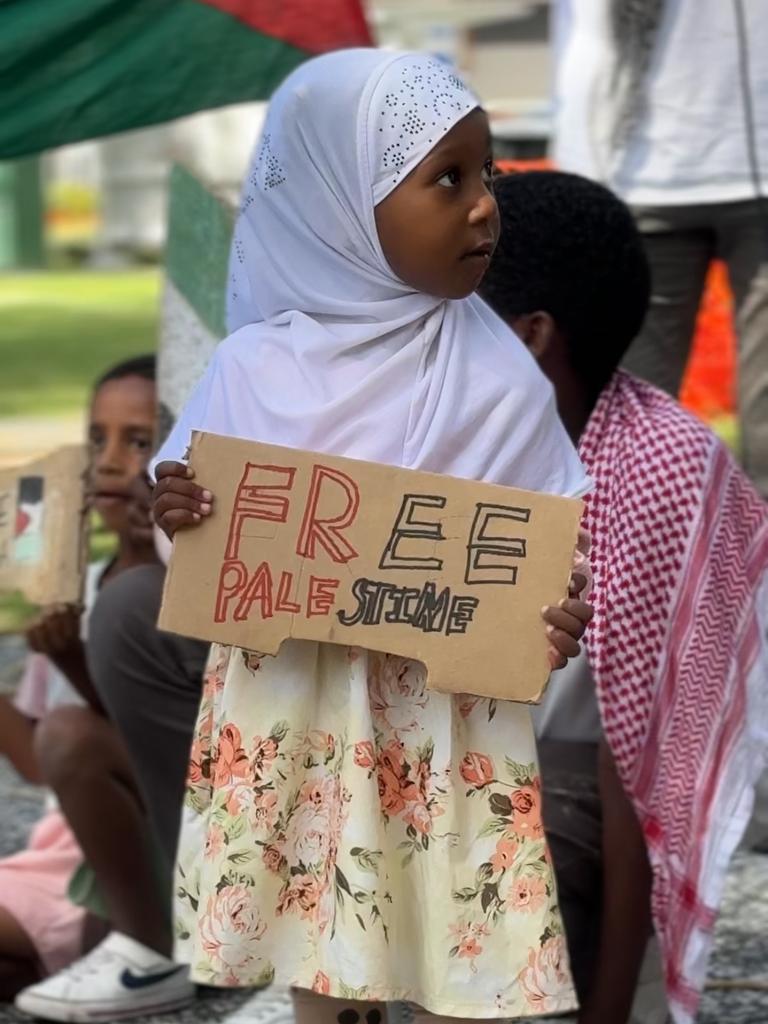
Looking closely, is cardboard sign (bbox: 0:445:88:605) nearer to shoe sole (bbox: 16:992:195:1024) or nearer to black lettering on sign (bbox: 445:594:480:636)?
shoe sole (bbox: 16:992:195:1024)

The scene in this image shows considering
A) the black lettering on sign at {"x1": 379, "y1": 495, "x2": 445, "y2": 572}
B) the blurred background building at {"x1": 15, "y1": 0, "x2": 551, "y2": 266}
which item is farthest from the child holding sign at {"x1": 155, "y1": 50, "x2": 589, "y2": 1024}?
the blurred background building at {"x1": 15, "y1": 0, "x2": 551, "y2": 266}

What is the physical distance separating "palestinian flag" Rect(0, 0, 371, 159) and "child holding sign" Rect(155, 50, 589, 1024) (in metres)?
1.11

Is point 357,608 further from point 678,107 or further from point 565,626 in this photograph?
point 678,107

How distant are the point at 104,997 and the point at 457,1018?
963mm

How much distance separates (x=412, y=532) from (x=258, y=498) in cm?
19

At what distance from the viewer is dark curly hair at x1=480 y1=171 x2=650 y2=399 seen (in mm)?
3166

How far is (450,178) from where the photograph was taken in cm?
261

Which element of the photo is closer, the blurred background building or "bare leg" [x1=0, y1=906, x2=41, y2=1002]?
"bare leg" [x1=0, y1=906, x2=41, y2=1002]

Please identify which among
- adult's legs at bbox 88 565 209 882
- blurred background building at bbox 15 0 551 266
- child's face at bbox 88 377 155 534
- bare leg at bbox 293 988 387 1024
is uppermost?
blurred background building at bbox 15 0 551 266

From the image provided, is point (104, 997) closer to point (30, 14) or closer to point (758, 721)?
point (758, 721)

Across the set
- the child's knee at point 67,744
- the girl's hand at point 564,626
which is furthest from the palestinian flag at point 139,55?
the girl's hand at point 564,626

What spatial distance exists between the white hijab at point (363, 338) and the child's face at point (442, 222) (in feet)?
0.05

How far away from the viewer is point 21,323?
1542 cm

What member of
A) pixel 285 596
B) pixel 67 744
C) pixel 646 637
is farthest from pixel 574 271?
pixel 67 744
